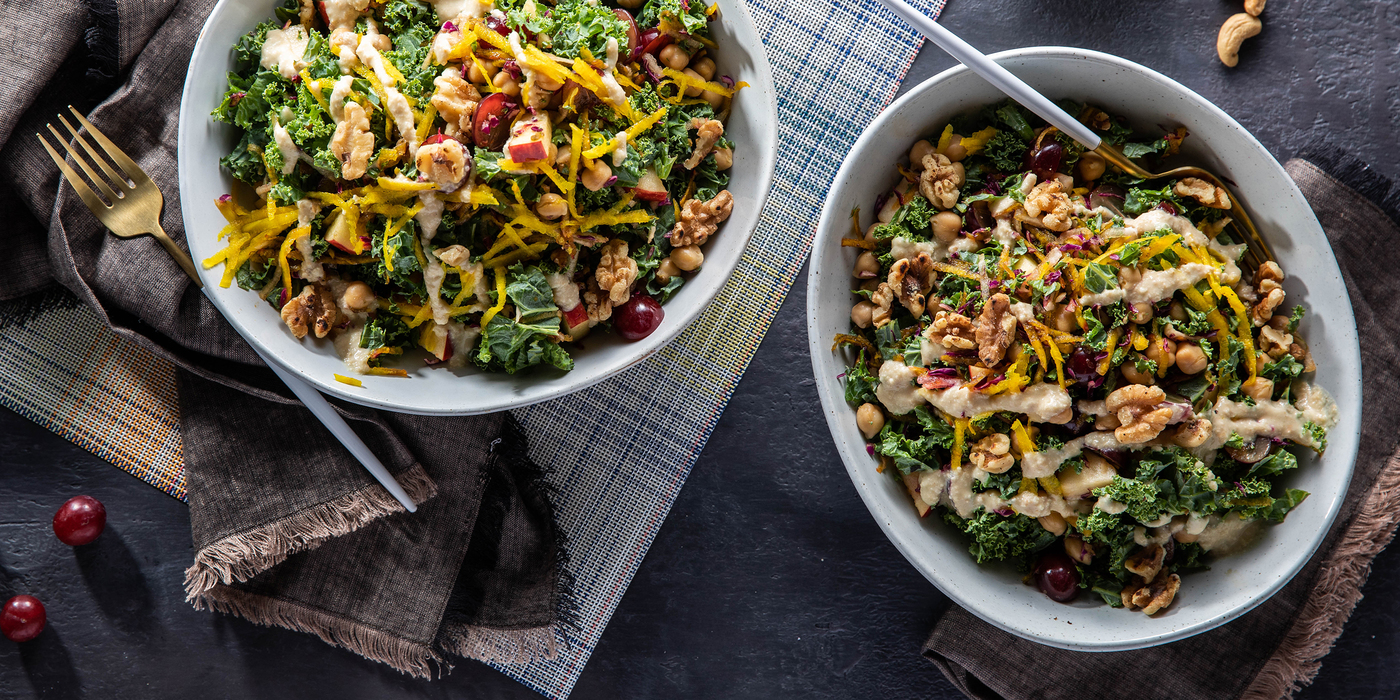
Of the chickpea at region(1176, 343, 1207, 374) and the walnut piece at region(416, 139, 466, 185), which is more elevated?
the chickpea at region(1176, 343, 1207, 374)

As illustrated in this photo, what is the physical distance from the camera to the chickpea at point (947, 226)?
3033mm

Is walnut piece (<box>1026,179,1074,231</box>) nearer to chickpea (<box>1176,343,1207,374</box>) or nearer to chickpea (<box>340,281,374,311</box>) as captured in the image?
chickpea (<box>1176,343,1207,374</box>)

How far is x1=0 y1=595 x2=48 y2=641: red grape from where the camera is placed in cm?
377

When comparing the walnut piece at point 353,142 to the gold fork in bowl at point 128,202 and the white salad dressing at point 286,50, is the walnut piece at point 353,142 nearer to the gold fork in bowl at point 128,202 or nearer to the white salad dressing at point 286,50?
the white salad dressing at point 286,50

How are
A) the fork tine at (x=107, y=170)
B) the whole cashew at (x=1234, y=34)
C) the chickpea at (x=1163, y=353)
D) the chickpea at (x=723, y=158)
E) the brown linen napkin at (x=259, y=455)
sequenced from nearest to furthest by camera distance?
the chickpea at (x=1163, y=353), the chickpea at (x=723, y=158), the fork tine at (x=107, y=170), the brown linen napkin at (x=259, y=455), the whole cashew at (x=1234, y=34)

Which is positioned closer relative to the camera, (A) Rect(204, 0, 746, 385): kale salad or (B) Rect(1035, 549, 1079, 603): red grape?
(A) Rect(204, 0, 746, 385): kale salad

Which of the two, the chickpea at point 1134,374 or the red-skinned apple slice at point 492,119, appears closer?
the red-skinned apple slice at point 492,119

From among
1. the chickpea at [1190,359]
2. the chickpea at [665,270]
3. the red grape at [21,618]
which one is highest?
the chickpea at [1190,359]

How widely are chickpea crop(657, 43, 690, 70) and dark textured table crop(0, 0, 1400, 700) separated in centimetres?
116

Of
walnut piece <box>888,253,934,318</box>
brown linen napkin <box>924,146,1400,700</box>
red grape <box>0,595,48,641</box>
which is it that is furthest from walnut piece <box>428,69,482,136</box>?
red grape <box>0,595,48,641</box>

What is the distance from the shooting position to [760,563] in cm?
388

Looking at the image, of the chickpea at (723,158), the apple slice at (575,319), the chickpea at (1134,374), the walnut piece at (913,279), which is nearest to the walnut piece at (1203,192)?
the chickpea at (1134,374)

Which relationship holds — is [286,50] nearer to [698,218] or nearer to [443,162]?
[443,162]

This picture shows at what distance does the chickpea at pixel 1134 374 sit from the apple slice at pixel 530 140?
1.96 meters
